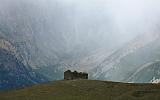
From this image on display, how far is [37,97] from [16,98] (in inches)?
275

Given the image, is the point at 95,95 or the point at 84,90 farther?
the point at 84,90

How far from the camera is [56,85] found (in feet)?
531

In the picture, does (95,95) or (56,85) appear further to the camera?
(56,85)

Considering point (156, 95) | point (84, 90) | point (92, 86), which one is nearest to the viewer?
point (156, 95)

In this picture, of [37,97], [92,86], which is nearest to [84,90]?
[92,86]

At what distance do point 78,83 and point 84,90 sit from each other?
A: 64.5 ft

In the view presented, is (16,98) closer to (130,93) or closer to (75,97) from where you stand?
(75,97)

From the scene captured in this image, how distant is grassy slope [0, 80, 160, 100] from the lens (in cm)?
13088

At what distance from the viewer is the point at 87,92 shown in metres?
141

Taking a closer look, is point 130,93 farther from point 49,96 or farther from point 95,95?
point 49,96

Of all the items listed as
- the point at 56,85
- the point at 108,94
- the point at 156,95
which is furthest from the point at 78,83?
the point at 156,95

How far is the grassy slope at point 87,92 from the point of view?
429ft

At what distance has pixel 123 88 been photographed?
150 m

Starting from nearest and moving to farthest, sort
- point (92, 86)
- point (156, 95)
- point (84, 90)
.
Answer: point (156, 95) → point (84, 90) → point (92, 86)
